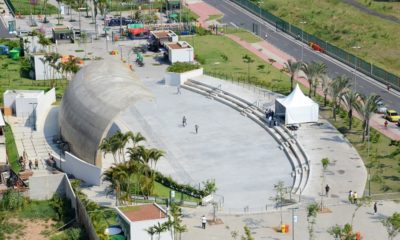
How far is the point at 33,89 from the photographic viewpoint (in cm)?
11881

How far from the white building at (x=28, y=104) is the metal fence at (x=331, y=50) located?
4137cm

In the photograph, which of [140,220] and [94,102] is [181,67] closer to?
[94,102]

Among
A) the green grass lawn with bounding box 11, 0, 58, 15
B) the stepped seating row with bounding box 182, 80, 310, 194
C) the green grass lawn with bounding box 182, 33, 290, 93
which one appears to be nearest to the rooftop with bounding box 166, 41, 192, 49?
the green grass lawn with bounding box 182, 33, 290, 93

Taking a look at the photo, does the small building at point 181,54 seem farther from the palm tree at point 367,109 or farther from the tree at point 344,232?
the tree at point 344,232

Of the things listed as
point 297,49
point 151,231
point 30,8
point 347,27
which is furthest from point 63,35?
point 151,231

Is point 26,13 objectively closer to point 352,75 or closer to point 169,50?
point 169,50

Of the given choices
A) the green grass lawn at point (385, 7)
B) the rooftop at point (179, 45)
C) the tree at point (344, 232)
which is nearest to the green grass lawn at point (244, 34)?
the rooftop at point (179, 45)

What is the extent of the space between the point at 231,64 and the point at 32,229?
57.9 meters

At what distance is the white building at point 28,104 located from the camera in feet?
346

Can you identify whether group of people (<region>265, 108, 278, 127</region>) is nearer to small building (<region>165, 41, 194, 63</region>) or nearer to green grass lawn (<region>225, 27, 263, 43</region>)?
small building (<region>165, 41, 194, 63</region>)

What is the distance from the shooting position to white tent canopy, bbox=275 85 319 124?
334 feet

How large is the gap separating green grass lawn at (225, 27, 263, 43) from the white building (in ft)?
147

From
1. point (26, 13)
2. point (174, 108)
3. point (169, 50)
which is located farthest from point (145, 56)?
point (26, 13)

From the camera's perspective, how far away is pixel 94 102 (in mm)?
90562
